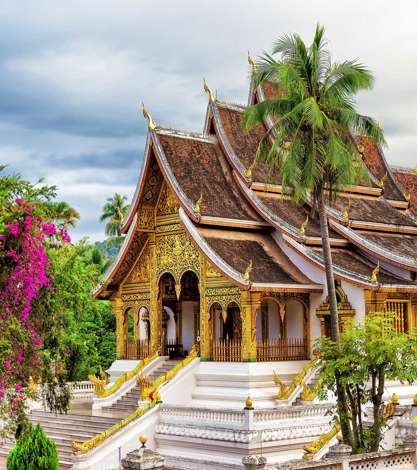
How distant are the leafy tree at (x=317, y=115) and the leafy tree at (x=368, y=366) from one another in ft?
4.59

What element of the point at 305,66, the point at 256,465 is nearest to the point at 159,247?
the point at 305,66

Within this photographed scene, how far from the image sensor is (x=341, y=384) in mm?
15312

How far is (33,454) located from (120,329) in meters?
8.37

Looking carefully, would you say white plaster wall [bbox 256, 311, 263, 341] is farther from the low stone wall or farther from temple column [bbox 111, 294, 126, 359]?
the low stone wall

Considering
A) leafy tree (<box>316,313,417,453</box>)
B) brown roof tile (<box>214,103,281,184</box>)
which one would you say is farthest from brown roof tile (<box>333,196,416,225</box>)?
leafy tree (<box>316,313,417,453</box>)

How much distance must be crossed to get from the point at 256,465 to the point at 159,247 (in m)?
11.8

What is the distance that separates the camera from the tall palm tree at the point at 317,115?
672 inches

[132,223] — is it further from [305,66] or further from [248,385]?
[305,66]

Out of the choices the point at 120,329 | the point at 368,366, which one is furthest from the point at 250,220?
the point at 368,366

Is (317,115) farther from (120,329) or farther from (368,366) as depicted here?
(120,329)

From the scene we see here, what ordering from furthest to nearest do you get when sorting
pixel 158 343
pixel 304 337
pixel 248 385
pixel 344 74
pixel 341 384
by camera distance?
pixel 158 343 < pixel 304 337 < pixel 248 385 < pixel 344 74 < pixel 341 384

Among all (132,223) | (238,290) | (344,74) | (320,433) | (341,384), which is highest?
(344,74)

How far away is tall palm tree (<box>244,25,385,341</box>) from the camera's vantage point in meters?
17.1

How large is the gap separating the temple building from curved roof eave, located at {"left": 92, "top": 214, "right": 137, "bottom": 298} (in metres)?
0.05
